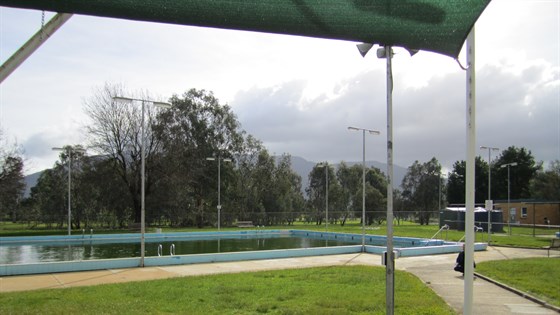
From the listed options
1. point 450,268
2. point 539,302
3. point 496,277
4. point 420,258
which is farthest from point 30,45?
point 420,258

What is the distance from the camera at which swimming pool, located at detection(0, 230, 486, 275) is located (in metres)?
17.4

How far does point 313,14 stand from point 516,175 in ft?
259

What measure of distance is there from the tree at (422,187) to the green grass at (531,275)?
6424cm

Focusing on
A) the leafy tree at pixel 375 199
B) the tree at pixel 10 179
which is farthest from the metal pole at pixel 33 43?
the leafy tree at pixel 375 199

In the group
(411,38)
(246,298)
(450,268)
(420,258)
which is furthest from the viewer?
(420,258)

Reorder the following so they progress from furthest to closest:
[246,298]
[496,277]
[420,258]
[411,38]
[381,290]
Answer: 1. [420,258]
2. [496,277]
3. [381,290]
4. [246,298]
5. [411,38]

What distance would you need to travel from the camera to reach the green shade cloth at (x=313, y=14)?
3236 millimetres

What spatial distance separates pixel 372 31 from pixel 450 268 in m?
15.6

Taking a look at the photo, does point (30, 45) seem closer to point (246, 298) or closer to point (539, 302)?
point (246, 298)

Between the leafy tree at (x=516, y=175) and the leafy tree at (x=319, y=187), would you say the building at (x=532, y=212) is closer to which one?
→ the leafy tree at (x=516, y=175)

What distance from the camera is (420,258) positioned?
69.6ft

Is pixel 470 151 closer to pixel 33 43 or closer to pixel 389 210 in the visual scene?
pixel 389 210

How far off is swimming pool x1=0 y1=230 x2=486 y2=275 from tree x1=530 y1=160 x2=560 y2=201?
36951 millimetres

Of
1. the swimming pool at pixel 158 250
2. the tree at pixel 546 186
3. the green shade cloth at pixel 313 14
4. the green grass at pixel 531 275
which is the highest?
the green shade cloth at pixel 313 14
